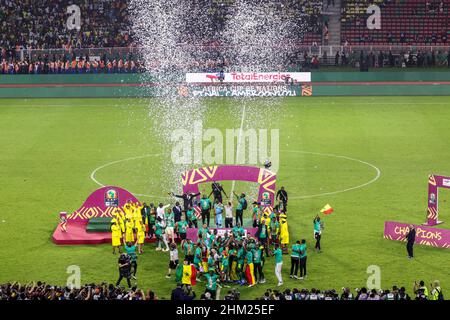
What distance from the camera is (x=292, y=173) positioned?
3578 cm

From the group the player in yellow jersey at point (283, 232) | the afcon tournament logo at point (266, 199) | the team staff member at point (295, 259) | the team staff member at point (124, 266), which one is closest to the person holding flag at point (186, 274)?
the team staff member at point (124, 266)

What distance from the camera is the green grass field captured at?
82.0ft

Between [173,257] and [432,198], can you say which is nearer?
[173,257]

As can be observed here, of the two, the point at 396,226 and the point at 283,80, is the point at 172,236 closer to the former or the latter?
the point at 396,226

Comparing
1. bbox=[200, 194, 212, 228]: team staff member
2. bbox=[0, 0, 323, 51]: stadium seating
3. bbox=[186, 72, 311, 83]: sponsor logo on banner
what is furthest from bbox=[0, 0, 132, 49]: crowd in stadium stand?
bbox=[200, 194, 212, 228]: team staff member

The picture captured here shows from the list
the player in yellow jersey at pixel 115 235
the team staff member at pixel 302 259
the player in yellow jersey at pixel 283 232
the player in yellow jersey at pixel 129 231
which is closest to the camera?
the team staff member at pixel 302 259

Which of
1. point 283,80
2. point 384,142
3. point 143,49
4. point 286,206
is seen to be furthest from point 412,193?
point 143,49

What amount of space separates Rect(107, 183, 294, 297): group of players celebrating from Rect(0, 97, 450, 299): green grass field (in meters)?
0.61

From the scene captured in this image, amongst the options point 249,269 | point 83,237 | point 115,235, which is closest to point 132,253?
point 115,235

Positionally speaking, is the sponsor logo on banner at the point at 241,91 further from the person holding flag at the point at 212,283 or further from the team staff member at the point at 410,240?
the person holding flag at the point at 212,283

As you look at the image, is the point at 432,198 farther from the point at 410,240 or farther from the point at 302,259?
the point at 302,259

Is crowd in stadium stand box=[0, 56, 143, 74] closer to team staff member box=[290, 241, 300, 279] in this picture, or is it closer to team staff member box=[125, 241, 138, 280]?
team staff member box=[125, 241, 138, 280]

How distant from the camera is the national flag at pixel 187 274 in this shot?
22.9 m

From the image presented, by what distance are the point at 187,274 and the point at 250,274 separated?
68.3 inches
